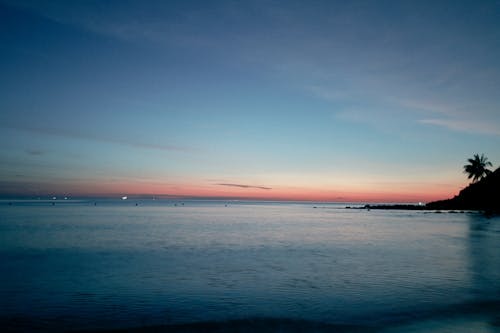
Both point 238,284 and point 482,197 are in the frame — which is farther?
point 482,197

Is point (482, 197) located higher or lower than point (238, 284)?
higher

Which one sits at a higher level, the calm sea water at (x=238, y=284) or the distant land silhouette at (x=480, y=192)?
the distant land silhouette at (x=480, y=192)

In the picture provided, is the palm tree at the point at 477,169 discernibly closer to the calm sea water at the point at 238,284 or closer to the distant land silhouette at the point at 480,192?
the distant land silhouette at the point at 480,192

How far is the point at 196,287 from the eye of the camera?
17047 mm

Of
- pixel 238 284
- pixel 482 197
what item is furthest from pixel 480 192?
pixel 238 284

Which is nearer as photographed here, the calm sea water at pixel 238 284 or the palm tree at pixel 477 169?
the calm sea water at pixel 238 284

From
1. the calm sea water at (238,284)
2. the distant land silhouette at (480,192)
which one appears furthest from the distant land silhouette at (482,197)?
the calm sea water at (238,284)

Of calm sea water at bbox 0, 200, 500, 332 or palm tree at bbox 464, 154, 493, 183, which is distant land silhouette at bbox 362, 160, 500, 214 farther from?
calm sea water at bbox 0, 200, 500, 332

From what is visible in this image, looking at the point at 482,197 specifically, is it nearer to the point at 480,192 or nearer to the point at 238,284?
the point at 480,192

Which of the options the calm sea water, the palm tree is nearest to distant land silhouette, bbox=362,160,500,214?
the palm tree

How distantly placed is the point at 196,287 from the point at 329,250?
55.9 feet

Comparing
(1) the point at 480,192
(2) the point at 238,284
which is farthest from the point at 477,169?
(2) the point at 238,284

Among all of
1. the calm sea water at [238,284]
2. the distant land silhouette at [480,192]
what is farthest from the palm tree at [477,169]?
the calm sea water at [238,284]

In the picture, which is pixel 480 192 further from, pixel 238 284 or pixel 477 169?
pixel 238 284
